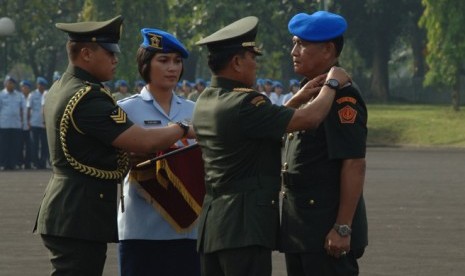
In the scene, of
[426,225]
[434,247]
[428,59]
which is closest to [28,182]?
[426,225]

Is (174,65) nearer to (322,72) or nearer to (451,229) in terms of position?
(322,72)

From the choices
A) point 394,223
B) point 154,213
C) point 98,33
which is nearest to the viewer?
point 98,33

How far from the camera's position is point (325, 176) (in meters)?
6.52

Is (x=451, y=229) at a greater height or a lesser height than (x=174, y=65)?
A: lesser

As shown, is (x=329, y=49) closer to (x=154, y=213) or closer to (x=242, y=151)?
(x=242, y=151)

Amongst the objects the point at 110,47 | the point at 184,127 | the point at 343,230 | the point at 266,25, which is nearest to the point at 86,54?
the point at 110,47

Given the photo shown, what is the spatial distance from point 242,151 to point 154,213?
109 centimetres

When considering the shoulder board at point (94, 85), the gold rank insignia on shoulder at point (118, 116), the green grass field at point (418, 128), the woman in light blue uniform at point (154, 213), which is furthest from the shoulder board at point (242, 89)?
the green grass field at point (418, 128)

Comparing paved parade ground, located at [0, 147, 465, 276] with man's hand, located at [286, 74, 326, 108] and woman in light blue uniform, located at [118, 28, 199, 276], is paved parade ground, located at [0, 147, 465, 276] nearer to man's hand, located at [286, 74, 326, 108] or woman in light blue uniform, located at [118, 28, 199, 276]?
woman in light blue uniform, located at [118, 28, 199, 276]

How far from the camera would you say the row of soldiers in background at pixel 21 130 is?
30.8 m

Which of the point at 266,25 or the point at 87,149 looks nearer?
the point at 87,149

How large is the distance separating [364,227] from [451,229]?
8.81m

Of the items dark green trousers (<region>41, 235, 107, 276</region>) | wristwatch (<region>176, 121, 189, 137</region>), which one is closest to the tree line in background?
wristwatch (<region>176, 121, 189, 137</region>)

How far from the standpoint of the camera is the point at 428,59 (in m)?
46.7
